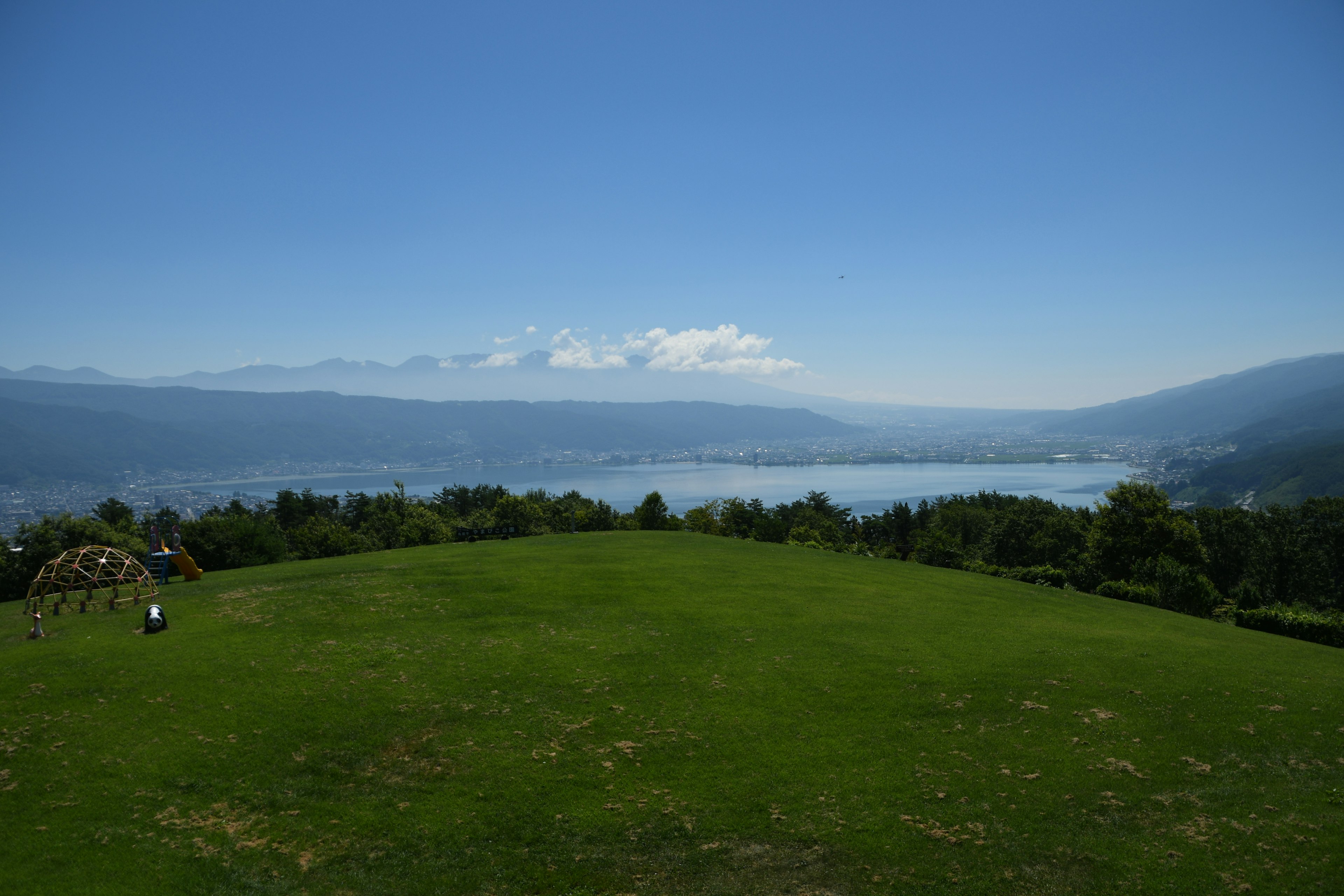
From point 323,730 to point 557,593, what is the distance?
1191cm

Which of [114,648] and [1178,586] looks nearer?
[114,648]

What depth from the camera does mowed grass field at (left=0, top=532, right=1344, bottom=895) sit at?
11.3 m

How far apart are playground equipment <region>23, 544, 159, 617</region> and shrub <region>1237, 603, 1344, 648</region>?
162 ft

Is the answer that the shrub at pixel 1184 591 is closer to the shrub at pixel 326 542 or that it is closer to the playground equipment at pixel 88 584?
the playground equipment at pixel 88 584

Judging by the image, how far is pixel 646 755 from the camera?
48.3 ft

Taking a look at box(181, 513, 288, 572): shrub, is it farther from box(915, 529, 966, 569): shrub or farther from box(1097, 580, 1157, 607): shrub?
box(915, 529, 966, 569): shrub

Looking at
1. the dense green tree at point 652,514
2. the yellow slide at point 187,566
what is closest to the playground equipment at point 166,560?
the yellow slide at point 187,566

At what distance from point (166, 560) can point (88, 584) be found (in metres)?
3.68

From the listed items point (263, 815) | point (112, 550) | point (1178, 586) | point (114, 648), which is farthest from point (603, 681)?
point (1178, 586)

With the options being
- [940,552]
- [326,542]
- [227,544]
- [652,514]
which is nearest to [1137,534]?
[940,552]

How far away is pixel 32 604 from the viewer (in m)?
23.1

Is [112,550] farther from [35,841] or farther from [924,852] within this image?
[924,852]

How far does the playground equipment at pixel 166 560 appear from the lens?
2703 cm

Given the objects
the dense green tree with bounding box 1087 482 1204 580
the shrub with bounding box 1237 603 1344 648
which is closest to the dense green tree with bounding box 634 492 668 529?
the dense green tree with bounding box 1087 482 1204 580
